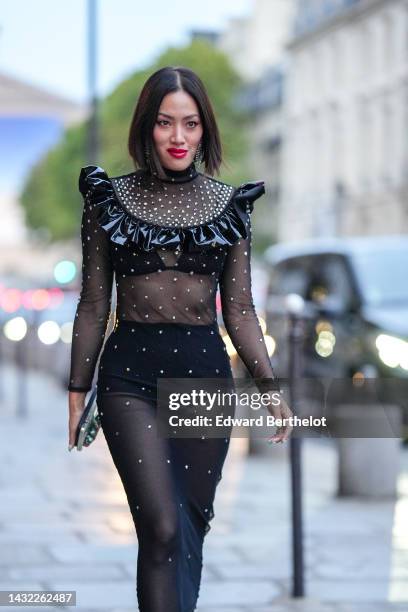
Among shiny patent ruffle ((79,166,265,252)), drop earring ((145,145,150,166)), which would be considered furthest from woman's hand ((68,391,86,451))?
drop earring ((145,145,150,166))

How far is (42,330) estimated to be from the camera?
23.3 meters

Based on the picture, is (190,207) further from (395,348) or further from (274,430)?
(395,348)

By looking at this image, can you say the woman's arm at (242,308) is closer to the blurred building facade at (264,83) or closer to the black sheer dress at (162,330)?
the black sheer dress at (162,330)

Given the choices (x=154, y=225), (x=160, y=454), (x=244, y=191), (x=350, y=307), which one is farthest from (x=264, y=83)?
(x=160, y=454)

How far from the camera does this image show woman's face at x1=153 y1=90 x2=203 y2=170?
4.48m

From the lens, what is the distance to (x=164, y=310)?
442 centimetres

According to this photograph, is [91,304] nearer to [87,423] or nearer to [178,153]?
[87,423]

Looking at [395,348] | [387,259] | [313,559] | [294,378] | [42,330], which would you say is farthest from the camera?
[42,330]

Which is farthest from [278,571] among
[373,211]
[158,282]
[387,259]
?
[373,211]

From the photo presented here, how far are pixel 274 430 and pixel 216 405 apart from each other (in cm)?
→ 30

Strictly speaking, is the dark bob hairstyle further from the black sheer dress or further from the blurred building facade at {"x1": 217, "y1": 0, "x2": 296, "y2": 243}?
the blurred building facade at {"x1": 217, "y1": 0, "x2": 296, "y2": 243}

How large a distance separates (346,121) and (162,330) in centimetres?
6572

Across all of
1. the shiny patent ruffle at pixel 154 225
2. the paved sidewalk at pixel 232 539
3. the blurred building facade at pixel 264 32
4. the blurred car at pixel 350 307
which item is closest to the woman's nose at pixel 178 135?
the shiny patent ruffle at pixel 154 225

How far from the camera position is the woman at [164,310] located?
14.1 feet
